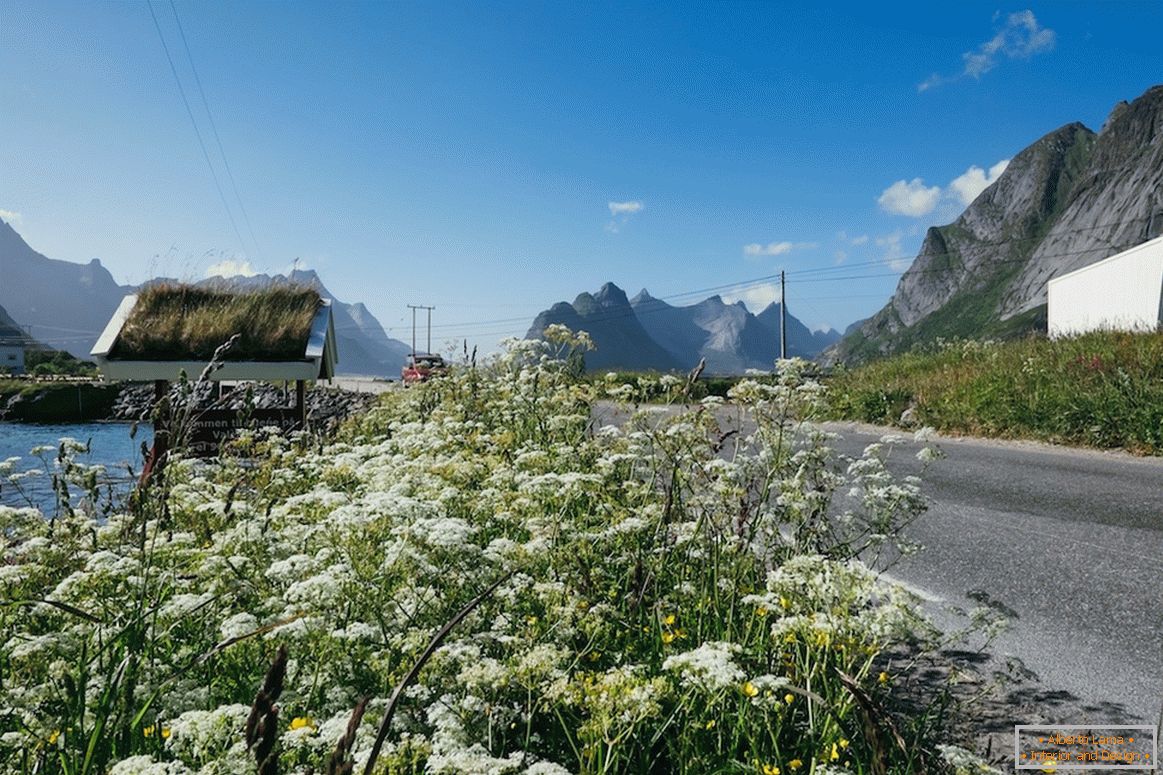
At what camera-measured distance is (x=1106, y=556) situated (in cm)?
587

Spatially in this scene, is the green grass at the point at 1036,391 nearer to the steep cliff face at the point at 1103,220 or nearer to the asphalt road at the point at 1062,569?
the asphalt road at the point at 1062,569

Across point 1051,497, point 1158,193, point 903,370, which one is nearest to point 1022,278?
point 1158,193

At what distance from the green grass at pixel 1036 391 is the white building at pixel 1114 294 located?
5.08 metres

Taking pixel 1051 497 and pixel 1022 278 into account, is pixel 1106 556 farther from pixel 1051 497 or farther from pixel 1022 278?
pixel 1022 278

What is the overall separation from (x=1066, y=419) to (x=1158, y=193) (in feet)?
628

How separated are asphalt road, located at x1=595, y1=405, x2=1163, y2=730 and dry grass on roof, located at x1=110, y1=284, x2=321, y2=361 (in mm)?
5828

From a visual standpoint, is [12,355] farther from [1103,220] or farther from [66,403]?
[1103,220]

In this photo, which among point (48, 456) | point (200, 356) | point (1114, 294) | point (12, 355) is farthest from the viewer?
point (12, 355)

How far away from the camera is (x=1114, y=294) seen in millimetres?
28359

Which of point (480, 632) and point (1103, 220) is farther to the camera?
point (1103, 220)

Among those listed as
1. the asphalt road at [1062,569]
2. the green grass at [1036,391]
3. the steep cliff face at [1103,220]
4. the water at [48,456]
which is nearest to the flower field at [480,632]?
the asphalt road at [1062,569]

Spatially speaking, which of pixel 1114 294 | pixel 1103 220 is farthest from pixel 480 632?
pixel 1103 220

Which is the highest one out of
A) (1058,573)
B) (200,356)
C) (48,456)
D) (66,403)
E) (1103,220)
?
(1103,220)

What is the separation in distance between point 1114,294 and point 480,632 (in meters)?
34.6
